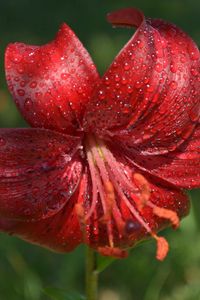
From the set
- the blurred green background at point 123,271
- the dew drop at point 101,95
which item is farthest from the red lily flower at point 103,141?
the blurred green background at point 123,271

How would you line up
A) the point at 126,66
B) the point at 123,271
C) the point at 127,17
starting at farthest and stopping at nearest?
the point at 123,271 → the point at 127,17 → the point at 126,66

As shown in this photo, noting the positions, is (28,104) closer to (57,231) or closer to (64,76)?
(64,76)

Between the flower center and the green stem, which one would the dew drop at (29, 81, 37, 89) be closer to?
the flower center

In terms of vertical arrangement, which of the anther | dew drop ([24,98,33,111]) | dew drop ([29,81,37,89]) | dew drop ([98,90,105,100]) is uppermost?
dew drop ([98,90,105,100])

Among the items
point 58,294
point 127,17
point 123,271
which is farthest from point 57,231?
point 123,271

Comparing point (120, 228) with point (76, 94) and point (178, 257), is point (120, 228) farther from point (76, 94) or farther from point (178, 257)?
point (178, 257)

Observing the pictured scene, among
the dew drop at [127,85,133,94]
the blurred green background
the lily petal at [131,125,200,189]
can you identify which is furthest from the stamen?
the blurred green background

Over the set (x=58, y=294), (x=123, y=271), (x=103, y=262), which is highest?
(x=103, y=262)

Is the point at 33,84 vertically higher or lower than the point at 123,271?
higher
